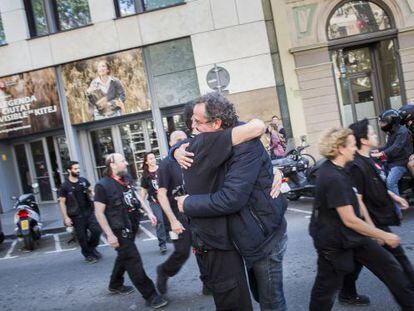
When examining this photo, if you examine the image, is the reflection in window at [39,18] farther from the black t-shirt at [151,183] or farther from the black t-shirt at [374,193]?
the black t-shirt at [374,193]

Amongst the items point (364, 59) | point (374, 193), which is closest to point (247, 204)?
point (374, 193)

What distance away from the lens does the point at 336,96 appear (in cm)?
1407

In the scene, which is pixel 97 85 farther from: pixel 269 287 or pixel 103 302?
pixel 269 287

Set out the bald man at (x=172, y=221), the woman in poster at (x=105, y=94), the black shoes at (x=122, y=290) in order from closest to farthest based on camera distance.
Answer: the bald man at (x=172, y=221) → the black shoes at (x=122, y=290) → the woman in poster at (x=105, y=94)

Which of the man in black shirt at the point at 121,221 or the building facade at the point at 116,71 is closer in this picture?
the man in black shirt at the point at 121,221

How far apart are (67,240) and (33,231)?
0.72 m

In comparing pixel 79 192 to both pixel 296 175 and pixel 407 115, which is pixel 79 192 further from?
pixel 407 115

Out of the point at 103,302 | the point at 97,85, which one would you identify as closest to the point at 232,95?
the point at 97,85

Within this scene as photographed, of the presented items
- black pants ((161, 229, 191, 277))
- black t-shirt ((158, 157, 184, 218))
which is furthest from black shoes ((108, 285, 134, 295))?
black t-shirt ((158, 157, 184, 218))

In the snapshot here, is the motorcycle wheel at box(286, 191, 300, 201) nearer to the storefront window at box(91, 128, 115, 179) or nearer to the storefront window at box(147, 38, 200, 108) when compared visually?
the storefront window at box(147, 38, 200, 108)

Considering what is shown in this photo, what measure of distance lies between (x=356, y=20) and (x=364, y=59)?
1.38 meters

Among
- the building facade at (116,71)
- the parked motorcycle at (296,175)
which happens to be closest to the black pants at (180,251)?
the parked motorcycle at (296,175)

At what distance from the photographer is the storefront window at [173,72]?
14.3 m

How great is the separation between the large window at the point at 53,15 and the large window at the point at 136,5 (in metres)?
1.18
